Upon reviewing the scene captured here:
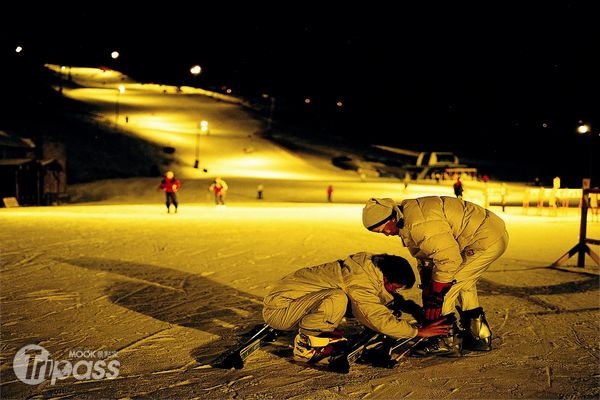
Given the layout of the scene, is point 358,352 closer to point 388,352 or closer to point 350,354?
point 350,354

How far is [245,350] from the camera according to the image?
4.98m

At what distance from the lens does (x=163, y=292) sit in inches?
314

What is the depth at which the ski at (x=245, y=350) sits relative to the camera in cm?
492

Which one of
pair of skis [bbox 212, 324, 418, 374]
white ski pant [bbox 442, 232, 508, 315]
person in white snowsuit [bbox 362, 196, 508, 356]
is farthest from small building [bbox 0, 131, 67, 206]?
white ski pant [bbox 442, 232, 508, 315]

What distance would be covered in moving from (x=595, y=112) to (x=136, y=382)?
193ft

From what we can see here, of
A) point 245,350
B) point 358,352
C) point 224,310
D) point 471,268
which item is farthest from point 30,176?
point 471,268

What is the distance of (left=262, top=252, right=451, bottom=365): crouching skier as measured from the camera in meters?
4.84

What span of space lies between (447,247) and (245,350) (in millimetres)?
1925

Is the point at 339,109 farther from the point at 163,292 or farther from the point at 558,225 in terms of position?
the point at 163,292

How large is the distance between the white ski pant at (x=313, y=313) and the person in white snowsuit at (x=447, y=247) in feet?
2.22

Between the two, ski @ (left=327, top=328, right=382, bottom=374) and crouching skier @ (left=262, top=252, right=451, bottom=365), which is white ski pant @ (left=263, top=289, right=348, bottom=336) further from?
ski @ (left=327, top=328, right=382, bottom=374)

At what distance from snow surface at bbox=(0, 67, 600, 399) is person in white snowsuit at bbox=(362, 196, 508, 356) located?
272 millimetres

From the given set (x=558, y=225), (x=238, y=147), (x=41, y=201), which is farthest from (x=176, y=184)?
(x=238, y=147)

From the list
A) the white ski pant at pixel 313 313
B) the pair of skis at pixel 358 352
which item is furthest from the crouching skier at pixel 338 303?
the pair of skis at pixel 358 352
